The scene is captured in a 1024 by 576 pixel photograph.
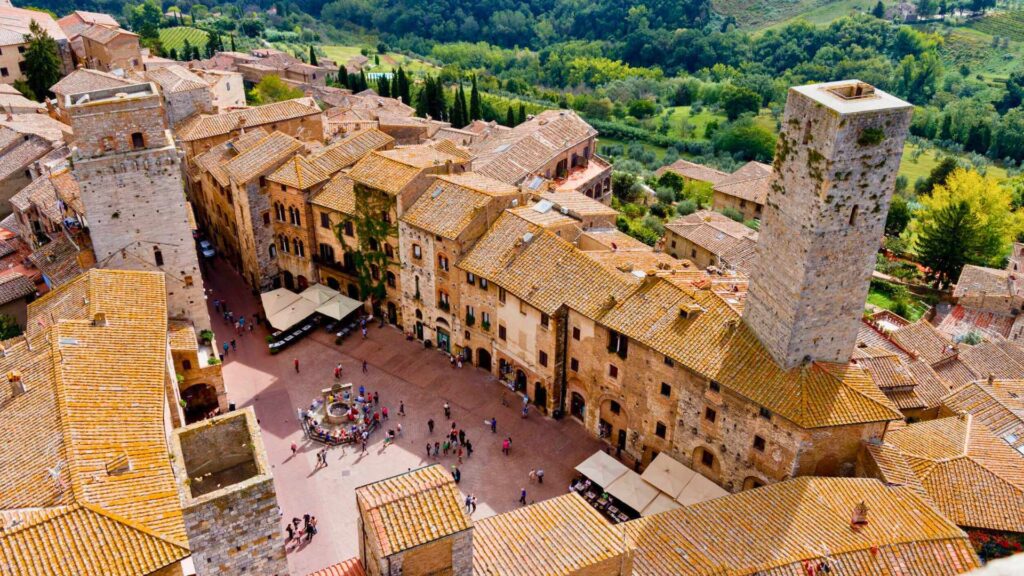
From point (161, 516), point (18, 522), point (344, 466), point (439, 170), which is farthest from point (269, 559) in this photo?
point (439, 170)

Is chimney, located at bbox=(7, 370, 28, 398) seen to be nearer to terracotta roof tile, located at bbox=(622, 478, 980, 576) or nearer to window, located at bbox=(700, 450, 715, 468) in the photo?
terracotta roof tile, located at bbox=(622, 478, 980, 576)

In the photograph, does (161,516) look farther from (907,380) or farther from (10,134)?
(10,134)

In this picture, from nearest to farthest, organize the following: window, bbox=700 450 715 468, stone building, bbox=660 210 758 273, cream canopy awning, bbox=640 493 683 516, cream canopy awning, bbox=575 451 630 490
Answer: cream canopy awning, bbox=640 493 683 516, window, bbox=700 450 715 468, cream canopy awning, bbox=575 451 630 490, stone building, bbox=660 210 758 273

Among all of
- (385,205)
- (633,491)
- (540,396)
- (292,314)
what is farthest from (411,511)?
(292,314)

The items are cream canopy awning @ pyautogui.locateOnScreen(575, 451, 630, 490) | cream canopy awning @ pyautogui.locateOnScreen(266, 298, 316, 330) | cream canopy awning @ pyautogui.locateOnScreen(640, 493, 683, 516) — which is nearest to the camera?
cream canopy awning @ pyautogui.locateOnScreen(640, 493, 683, 516)

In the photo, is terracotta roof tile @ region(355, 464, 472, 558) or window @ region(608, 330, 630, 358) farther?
window @ region(608, 330, 630, 358)

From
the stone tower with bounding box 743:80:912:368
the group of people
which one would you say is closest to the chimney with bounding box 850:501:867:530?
the stone tower with bounding box 743:80:912:368

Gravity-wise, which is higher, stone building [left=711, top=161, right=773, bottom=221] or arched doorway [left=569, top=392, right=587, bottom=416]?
arched doorway [left=569, top=392, right=587, bottom=416]
